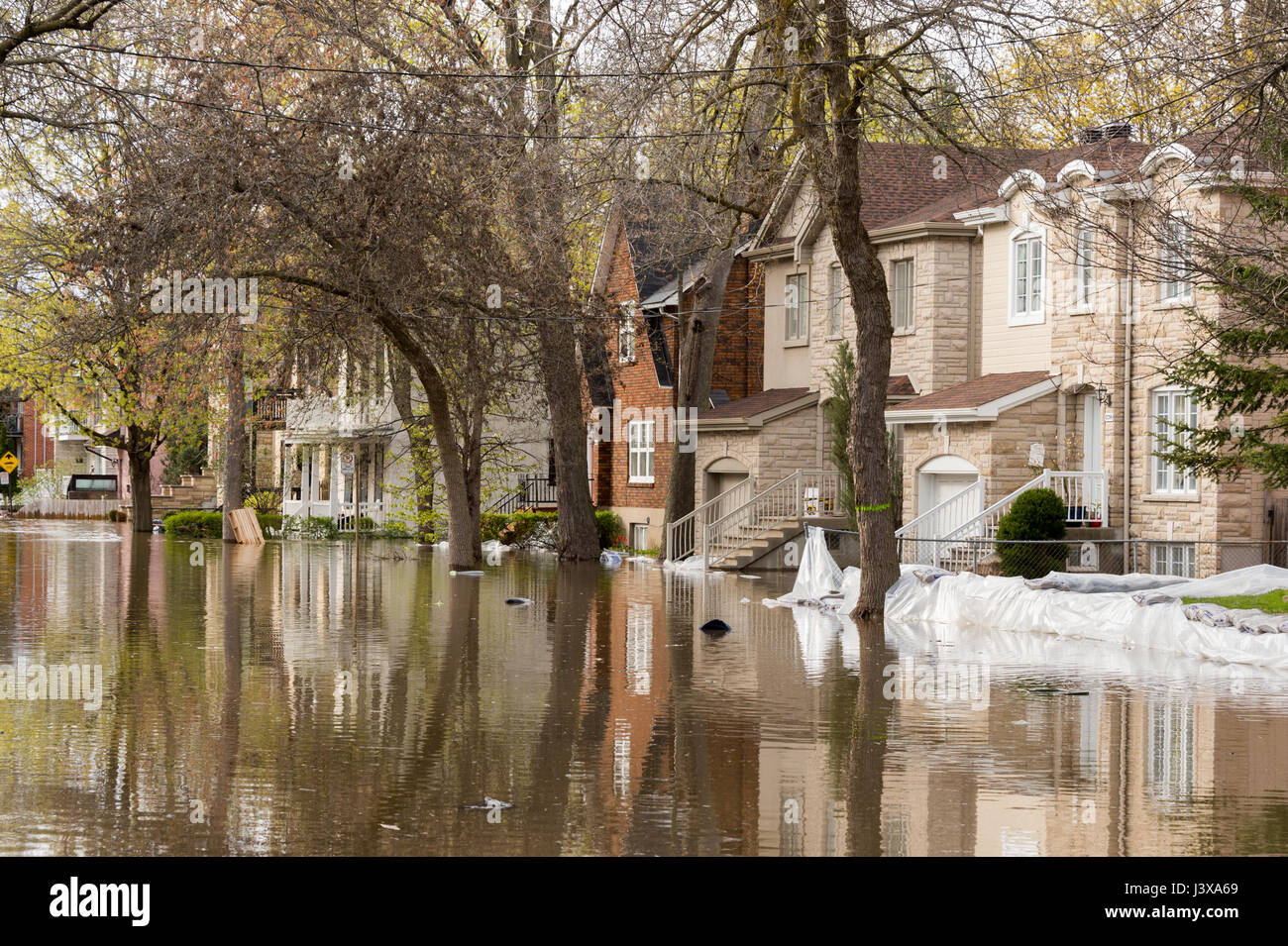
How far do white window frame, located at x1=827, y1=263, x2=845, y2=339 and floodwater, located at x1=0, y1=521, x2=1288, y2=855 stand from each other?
50.2 feet

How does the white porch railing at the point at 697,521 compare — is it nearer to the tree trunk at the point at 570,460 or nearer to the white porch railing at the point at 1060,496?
the tree trunk at the point at 570,460

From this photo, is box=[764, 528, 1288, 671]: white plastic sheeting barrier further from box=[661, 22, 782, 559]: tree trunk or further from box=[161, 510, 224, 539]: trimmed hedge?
box=[161, 510, 224, 539]: trimmed hedge

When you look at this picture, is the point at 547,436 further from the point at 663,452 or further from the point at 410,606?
the point at 410,606

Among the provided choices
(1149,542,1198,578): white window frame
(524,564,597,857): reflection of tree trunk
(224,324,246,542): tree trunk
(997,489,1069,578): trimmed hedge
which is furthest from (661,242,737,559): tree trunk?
(1149,542,1198,578): white window frame

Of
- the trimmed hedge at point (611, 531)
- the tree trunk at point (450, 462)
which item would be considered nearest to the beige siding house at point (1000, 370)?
the tree trunk at point (450, 462)

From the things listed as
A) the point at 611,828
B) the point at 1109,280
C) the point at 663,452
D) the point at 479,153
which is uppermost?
the point at 479,153

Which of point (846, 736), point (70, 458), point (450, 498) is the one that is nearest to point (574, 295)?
point (450, 498)

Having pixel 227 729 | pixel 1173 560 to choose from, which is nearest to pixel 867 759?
pixel 227 729

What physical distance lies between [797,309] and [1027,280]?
8790 millimetres

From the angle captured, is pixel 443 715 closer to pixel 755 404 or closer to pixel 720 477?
pixel 755 404

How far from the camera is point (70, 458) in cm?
9200

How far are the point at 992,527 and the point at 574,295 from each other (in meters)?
10.2

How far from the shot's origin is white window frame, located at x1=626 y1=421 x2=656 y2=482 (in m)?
43.5

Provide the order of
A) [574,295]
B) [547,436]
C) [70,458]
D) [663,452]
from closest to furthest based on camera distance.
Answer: [574,295] < [663,452] < [547,436] < [70,458]
